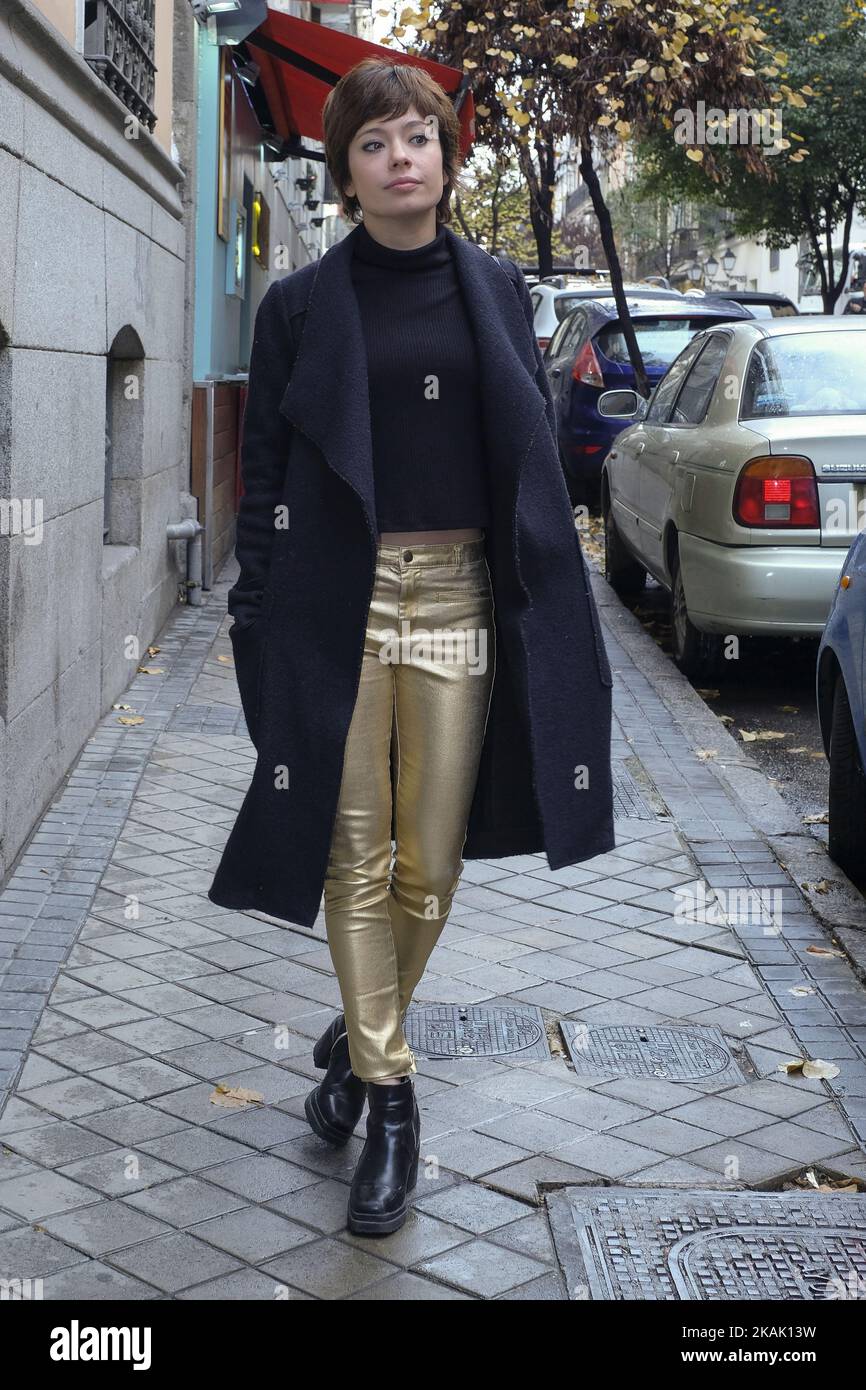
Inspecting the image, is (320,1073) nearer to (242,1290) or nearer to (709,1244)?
(242,1290)

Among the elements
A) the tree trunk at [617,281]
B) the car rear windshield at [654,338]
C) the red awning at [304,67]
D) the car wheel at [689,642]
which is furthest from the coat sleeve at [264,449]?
the car rear windshield at [654,338]

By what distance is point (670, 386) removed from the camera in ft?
31.8

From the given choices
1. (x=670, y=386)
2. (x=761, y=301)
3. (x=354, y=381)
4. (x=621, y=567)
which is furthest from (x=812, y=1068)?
(x=761, y=301)

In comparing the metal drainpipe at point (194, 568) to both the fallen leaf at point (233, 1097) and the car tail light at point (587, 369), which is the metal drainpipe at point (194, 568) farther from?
the fallen leaf at point (233, 1097)

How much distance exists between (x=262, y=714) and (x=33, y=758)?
7.92 ft

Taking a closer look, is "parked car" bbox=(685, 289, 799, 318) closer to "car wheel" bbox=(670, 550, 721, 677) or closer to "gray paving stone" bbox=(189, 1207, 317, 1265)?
"car wheel" bbox=(670, 550, 721, 677)

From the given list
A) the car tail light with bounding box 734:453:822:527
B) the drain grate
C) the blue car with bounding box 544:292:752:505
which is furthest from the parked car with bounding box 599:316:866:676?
the blue car with bounding box 544:292:752:505

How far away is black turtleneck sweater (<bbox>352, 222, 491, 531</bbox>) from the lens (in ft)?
10.3

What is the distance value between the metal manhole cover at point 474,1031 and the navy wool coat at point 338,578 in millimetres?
882

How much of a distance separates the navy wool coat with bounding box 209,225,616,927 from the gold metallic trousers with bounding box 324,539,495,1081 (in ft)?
0.17

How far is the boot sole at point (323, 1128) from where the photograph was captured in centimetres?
346

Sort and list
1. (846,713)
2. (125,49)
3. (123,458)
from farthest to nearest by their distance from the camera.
Result: (123,458) < (125,49) < (846,713)

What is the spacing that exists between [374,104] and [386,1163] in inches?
76.3

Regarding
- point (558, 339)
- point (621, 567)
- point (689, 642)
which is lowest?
point (689, 642)
